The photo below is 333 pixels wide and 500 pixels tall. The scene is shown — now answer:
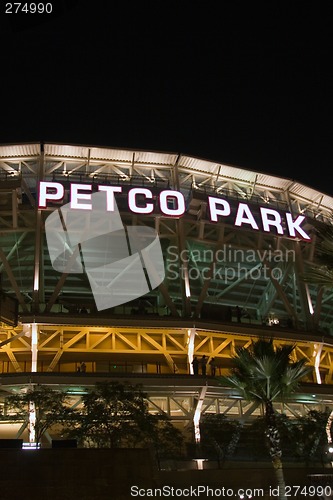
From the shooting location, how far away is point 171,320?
1608 inches

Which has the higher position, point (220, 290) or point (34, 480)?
point (220, 290)

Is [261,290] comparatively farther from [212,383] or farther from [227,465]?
[227,465]

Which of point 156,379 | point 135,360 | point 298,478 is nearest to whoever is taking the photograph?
point 298,478

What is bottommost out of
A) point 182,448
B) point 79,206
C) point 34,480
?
point 34,480

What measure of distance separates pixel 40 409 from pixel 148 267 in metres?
16.0

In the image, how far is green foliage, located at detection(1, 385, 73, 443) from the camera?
3110 cm

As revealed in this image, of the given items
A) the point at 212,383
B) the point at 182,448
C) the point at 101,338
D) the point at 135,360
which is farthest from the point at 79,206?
the point at 182,448

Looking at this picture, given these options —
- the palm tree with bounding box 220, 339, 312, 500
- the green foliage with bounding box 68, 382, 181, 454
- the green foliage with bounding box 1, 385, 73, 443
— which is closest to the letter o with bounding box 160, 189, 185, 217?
the green foliage with bounding box 68, 382, 181, 454

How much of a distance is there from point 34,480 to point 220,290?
126ft

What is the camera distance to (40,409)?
31.6m

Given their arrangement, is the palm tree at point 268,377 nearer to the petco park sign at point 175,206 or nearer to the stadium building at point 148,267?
the stadium building at point 148,267

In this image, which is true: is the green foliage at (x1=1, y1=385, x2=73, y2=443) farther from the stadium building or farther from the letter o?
the letter o

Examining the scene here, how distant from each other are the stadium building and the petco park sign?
9 cm

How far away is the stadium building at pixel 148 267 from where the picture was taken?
40.2 meters
